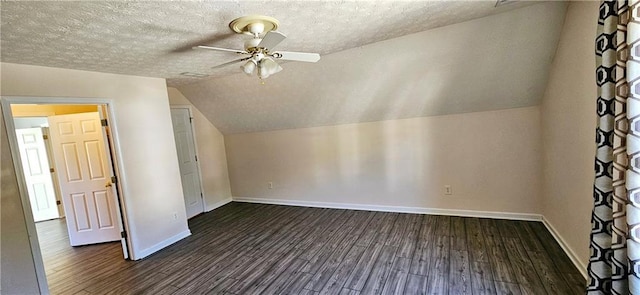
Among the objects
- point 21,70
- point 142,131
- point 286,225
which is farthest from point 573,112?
point 21,70

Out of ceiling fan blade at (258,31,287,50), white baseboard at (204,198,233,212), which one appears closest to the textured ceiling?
ceiling fan blade at (258,31,287,50)

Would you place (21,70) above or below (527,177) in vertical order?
above

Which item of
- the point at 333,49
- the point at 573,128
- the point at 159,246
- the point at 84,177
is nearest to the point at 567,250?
the point at 573,128

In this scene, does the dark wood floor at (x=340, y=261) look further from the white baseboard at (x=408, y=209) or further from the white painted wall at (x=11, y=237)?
the white painted wall at (x=11, y=237)

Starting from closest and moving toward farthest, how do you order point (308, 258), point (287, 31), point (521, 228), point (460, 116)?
1. point (287, 31)
2. point (308, 258)
3. point (521, 228)
4. point (460, 116)

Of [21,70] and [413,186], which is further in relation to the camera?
[413,186]

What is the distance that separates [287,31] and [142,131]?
2439mm

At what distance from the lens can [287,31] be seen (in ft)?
7.81

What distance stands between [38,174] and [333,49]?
252 inches

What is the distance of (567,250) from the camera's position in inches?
107

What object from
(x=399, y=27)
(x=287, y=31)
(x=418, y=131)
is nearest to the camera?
(x=287, y=31)

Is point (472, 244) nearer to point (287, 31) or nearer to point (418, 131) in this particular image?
point (418, 131)

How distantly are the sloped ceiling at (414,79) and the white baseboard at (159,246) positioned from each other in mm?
2182

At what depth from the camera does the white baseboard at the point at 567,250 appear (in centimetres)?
238
